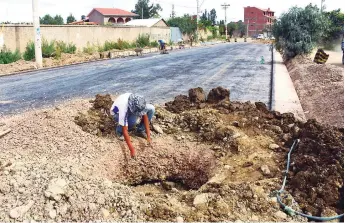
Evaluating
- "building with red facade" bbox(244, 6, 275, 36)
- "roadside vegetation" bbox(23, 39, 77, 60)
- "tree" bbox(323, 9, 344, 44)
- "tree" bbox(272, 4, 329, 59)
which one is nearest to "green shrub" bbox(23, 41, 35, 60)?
"roadside vegetation" bbox(23, 39, 77, 60)

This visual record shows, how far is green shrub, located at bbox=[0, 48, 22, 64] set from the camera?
20.7 metres

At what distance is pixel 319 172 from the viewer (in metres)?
5.02

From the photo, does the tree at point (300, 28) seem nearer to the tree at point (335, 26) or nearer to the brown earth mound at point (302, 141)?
the brown earth mound at point (302, 141)

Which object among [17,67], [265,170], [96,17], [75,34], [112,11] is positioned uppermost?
[112,11]

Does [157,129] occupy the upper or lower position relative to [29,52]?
lower

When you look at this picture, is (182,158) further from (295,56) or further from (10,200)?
(295,56)

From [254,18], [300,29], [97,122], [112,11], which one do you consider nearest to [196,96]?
[97,122]

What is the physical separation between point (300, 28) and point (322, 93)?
12.5m

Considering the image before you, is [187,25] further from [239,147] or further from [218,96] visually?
[239,147]

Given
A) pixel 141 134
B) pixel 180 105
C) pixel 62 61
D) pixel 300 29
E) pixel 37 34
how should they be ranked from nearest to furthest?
1. pixel 141 134
2. pixel 180 105
3. pixel 37 34
4. pixel 300 29
5. pixel 62 61

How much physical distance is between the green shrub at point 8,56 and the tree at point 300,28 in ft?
51.8

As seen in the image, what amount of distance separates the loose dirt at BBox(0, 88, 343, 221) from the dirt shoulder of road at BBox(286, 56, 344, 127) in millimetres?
1883

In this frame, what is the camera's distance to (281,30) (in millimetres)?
23578

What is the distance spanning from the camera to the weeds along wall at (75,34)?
22609mm
